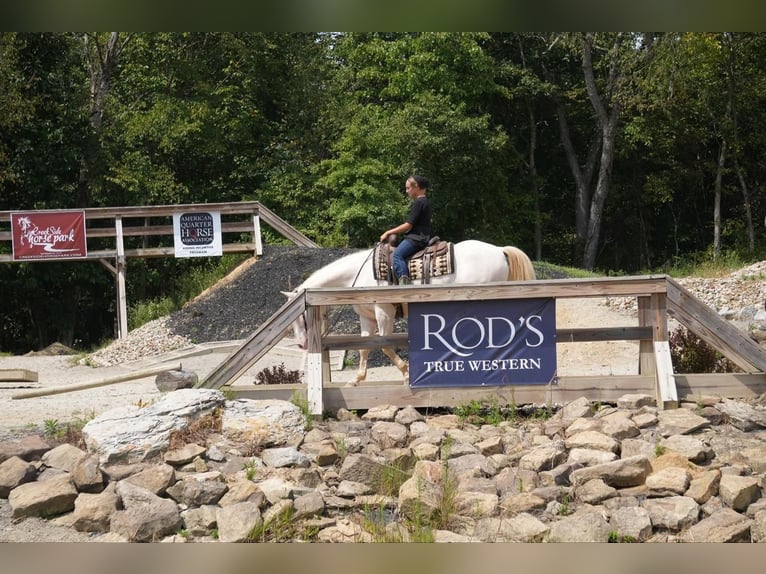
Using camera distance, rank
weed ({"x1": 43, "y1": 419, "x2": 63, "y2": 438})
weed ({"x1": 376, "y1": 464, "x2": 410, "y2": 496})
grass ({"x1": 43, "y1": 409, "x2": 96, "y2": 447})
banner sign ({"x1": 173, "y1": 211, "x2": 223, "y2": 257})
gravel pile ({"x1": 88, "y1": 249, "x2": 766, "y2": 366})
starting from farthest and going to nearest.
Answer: banner sign ({"x1": 173, "y1": 211, "x2": 223, "y2": 257}), gravel pile ({"x1": 88, "y1": 249, "x2": 766, "y2": 366}), weed ({"x1": 43, "y1": 419, "x2": 63, "y2": 438}), grass ({"x1": 43, "y1": 409, "x2": 96, "y2": 447}), weed ({"x1": 376, "y1": 464, "x2": 410, "y2": 496})

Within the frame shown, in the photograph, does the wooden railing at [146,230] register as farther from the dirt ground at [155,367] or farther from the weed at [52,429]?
the weed at [52,429]

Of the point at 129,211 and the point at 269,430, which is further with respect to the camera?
the point at 129,211

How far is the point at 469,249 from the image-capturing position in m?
8.54

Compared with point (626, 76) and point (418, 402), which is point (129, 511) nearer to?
point (418, 402)

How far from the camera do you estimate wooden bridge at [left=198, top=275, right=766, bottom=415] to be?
7.01m

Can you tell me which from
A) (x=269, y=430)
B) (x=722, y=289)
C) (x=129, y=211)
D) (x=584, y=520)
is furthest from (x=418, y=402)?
(x=129, y=211)

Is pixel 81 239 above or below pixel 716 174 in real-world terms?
below

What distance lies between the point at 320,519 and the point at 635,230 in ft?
62.7

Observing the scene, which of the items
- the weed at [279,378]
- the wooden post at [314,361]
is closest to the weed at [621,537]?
the wooden post at [314,361]

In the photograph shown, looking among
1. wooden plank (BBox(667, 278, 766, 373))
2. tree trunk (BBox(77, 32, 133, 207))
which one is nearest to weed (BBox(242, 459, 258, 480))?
wooden plank (BBox(667, 278, 766, 373))

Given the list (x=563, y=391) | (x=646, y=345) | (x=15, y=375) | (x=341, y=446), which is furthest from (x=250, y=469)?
(x=15, y=375)

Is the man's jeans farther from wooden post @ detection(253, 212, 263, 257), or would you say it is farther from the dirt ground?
wooden post @ detection(253, 212, 263, 257)
